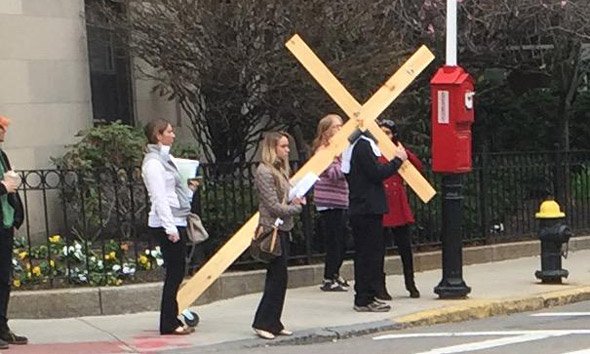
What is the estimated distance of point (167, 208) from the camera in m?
7.62

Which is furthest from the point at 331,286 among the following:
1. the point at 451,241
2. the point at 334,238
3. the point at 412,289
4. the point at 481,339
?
the point at 481,339

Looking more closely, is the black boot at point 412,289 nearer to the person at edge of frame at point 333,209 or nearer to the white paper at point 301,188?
the person at edge of frame at point 333,209

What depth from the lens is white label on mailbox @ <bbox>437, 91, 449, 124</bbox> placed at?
367 inches

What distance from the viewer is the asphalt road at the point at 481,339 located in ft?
24.5

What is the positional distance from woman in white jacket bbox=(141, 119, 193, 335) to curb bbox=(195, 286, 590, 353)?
54cm

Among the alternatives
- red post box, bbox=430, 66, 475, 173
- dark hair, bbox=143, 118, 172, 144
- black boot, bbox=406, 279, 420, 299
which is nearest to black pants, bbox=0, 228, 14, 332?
dark hair, bbox=143, 118, 172, 144

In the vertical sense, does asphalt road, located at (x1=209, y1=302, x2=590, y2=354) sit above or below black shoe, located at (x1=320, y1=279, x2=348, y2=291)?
below

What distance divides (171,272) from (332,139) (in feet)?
6.55

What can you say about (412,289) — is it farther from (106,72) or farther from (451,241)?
(106,72)

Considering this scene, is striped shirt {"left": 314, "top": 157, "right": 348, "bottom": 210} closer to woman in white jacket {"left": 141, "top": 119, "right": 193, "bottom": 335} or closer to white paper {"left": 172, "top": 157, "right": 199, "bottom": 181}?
white paper {"left": 172, "top": 157, "right": 199, "bottom": 181}

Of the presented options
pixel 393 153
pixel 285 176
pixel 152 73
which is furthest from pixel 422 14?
pixel 285 176

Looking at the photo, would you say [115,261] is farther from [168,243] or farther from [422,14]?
[422,14]

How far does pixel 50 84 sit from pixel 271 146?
5.01m

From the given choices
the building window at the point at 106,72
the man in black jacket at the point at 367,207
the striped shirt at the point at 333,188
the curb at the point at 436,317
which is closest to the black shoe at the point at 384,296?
the man in black jacket at the point at 367,207
